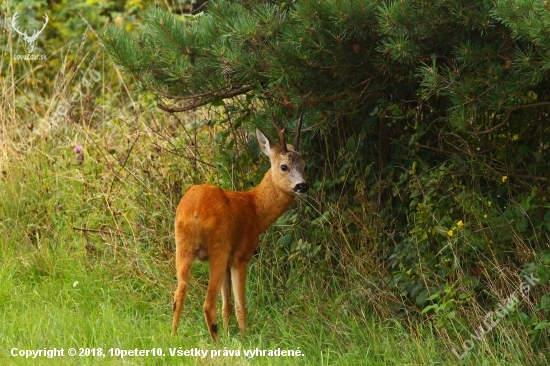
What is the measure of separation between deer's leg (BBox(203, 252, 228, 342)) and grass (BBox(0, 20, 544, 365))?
0.14 m

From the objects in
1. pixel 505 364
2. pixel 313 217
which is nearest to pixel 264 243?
pixel 313 217

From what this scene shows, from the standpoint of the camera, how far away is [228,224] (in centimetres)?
630

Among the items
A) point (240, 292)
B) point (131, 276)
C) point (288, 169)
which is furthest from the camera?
point (131, 276)

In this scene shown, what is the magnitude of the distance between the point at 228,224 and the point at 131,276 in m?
1.37

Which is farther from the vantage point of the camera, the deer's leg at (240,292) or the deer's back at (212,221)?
the deer's leg at (240,292)

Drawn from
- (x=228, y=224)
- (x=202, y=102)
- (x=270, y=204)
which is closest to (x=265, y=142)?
(x=270, y=204)

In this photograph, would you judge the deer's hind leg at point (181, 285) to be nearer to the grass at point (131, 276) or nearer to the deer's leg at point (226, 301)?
the grass at point (131, 276)

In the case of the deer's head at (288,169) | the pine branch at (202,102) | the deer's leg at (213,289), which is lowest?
the deer's leg at (213,289)

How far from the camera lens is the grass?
5.93 metres

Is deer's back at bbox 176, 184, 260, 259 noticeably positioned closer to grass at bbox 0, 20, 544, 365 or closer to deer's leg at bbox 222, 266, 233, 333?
deer's leg at bbox 222, 266, 233, 333

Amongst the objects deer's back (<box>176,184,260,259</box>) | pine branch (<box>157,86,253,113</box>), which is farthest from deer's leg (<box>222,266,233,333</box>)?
pine branch (<box>157,86,253,113</box>)

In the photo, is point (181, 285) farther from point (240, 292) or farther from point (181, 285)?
point (240, 292)

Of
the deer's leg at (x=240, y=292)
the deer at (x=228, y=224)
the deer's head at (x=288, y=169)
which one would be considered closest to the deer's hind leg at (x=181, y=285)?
the deer at (x=228, y=224)

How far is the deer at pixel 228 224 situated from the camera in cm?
622
